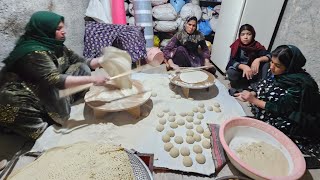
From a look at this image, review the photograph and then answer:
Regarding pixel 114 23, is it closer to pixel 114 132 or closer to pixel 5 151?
pixel 114 132

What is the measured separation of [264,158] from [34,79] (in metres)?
1.96

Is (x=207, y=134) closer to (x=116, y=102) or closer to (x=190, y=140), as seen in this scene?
(x=190, y=140)

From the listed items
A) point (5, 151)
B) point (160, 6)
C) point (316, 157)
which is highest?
point (160, 6)

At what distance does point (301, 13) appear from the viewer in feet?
8.05

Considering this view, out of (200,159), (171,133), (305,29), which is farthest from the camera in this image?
(305,29)

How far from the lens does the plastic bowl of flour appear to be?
4.78 ft

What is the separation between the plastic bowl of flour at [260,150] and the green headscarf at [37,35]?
1.63m

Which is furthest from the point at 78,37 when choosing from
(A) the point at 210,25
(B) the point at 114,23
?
(A) the point at 210,25

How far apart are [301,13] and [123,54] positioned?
80.5 inches

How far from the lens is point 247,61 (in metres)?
2.78

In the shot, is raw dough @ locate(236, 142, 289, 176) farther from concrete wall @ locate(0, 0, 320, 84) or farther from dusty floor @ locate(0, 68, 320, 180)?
concrete wall @ locate(0, 0, 320, 84)

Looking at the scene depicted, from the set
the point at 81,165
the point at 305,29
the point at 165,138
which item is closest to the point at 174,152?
the point at 165,138

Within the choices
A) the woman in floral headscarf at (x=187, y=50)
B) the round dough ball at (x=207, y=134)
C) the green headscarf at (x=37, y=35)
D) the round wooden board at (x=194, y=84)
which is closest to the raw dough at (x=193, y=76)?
the round wooden board at (x=194, y=84)

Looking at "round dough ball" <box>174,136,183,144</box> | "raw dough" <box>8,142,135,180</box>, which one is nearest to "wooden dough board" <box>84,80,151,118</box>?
"round dough ball" <box>174,136,183,144</box>
